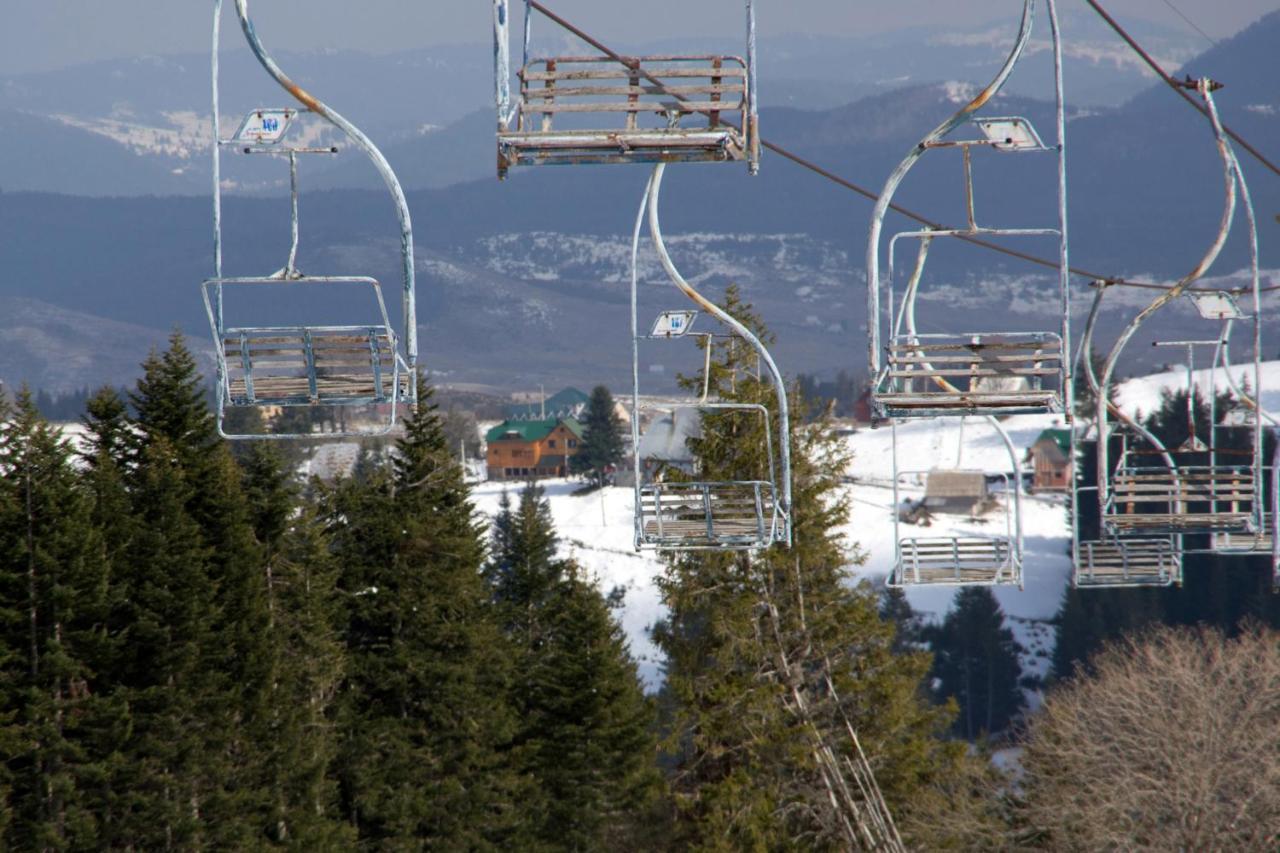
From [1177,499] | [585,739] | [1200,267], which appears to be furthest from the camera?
[585,739]

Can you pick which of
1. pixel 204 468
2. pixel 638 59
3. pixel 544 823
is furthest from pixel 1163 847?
pixel 638 59

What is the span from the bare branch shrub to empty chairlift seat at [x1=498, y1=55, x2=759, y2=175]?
73.6 ft

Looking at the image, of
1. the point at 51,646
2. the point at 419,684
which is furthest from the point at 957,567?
the point at 419,684

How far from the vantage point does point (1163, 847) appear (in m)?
32.0

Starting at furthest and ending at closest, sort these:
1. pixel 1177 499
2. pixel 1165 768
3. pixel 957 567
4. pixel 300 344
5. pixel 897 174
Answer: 1. pixel 1165 768
2. pixel 957 567
3. pixel 1177 499
4. pixel 300 344
5. pixel 897 174

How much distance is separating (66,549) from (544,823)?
15.8 metres

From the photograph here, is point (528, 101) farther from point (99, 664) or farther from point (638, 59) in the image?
point (99, 664)

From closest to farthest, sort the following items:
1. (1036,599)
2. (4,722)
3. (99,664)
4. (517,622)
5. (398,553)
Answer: (4,722) < (99,664) < (398,553) < (517,622) < (1036,599)

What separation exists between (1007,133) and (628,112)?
9.33 ft

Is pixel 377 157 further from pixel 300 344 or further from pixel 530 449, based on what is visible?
pixel 530 449

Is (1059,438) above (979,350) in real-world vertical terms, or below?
above

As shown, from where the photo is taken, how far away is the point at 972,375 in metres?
12.4

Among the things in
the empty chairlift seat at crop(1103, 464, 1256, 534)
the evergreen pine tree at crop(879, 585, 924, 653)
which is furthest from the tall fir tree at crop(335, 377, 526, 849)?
the evergreen pine tree at crop(879, 585, 924, 653)

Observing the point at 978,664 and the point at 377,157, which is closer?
the point at 377,157
